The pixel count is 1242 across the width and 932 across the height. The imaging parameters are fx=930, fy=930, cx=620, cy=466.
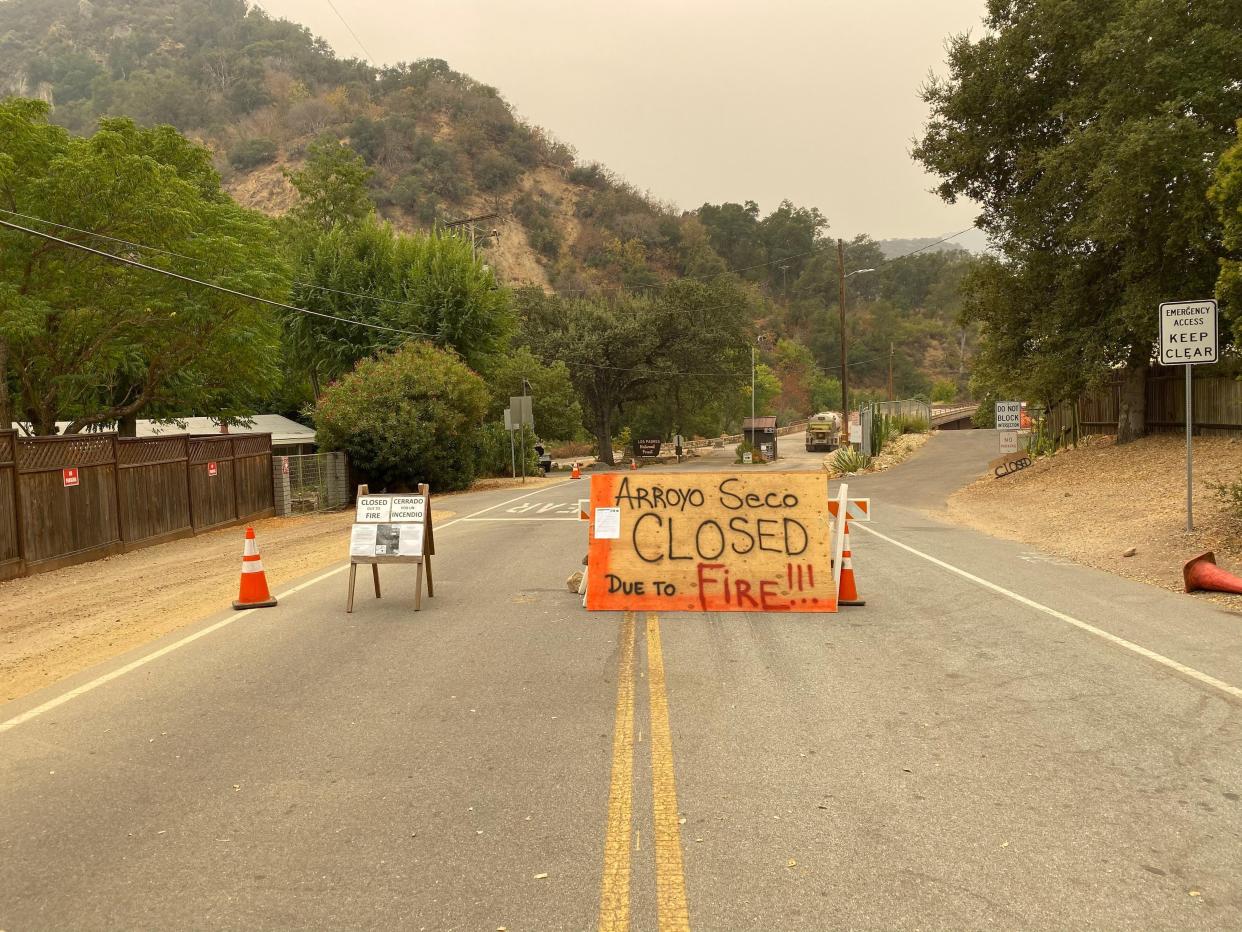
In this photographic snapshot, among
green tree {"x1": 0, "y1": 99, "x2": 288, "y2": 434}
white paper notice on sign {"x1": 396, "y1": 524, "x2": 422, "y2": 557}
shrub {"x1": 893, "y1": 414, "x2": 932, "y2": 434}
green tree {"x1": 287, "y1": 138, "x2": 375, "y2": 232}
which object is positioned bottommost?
white paper notice on sign {"x1": 396, "y1": 524, "x2": 422, "y2": 557}

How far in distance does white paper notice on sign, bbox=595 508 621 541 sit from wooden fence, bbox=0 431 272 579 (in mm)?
9217

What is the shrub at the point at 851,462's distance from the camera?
3578 centimetres

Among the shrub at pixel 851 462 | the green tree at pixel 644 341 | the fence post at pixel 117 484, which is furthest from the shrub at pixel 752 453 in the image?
the fence post at pixel 117 484

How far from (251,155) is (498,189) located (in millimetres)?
32743

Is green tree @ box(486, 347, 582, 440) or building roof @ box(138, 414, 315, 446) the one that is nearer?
building roof @ box(138, 414, 315, 446)

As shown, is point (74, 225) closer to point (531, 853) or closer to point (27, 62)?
point (531, 853)

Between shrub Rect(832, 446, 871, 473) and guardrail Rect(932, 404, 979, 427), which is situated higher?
guardrail Rect(932, 404, 979, 427)

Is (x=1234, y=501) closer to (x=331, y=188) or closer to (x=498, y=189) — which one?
(x=331, y=188)

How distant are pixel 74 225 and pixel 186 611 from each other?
1338 centimetres

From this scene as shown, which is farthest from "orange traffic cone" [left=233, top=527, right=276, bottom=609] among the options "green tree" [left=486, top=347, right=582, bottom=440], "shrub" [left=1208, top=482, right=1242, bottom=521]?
"green tree" [left=486, top=347, right=582, bottom=440]

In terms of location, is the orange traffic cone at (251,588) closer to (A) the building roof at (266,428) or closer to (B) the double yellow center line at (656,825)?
(B) the double yellow center line at (656,825)

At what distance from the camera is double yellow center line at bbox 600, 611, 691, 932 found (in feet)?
11.3

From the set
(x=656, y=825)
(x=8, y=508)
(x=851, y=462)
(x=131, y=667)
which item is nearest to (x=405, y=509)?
(x=131, y=667)

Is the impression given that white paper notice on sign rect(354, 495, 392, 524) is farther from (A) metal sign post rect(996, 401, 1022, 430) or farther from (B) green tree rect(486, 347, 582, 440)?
(B) green tree rect(486, 347, 582, 440)
